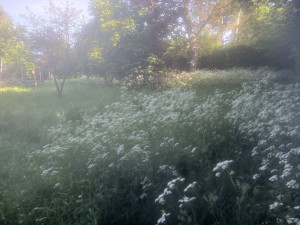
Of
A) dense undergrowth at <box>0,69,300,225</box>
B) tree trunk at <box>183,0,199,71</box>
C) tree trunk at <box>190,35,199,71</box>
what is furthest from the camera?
tree trunk at <box>190,35,199,71</box>

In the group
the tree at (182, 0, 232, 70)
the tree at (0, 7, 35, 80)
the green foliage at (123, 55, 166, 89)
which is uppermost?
the tree at (182, 0, 232, 70)

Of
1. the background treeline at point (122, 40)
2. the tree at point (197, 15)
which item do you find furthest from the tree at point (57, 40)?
the tree at point (197, 15)

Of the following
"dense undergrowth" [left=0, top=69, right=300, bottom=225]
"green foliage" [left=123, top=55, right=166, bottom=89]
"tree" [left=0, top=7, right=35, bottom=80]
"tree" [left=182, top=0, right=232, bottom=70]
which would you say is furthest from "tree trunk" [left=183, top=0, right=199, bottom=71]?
"dense undergrowth" [left=0, top=69, right=300, bottom=225]

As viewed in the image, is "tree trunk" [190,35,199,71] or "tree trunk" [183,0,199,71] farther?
"tree trunk" [190,35,199,71]

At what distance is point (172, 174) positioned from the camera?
3.32m

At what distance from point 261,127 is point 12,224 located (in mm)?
3519

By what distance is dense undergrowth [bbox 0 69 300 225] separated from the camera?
256cm

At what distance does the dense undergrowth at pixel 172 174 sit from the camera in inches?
101

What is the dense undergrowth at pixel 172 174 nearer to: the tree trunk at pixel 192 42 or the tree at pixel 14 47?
the tree at pixel 14 47

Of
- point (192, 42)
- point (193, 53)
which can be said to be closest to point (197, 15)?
point (192, 42)

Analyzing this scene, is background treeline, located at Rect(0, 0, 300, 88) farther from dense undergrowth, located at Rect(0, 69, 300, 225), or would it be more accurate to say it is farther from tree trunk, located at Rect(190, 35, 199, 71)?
dense undergrowth, located at Rect(0, 69, 300, 225)

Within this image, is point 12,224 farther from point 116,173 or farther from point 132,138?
point 132,138

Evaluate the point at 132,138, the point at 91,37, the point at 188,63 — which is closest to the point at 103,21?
the point at 91,37

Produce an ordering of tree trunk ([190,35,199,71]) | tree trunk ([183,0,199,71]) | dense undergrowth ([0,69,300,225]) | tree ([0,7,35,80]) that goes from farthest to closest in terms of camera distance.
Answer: tree trunk ([190,35,199,71]) < tree trunk ([183,0,199,71]) < tree ([0,7,35,80]) < dense undergrowth ([0,69,300,225])
